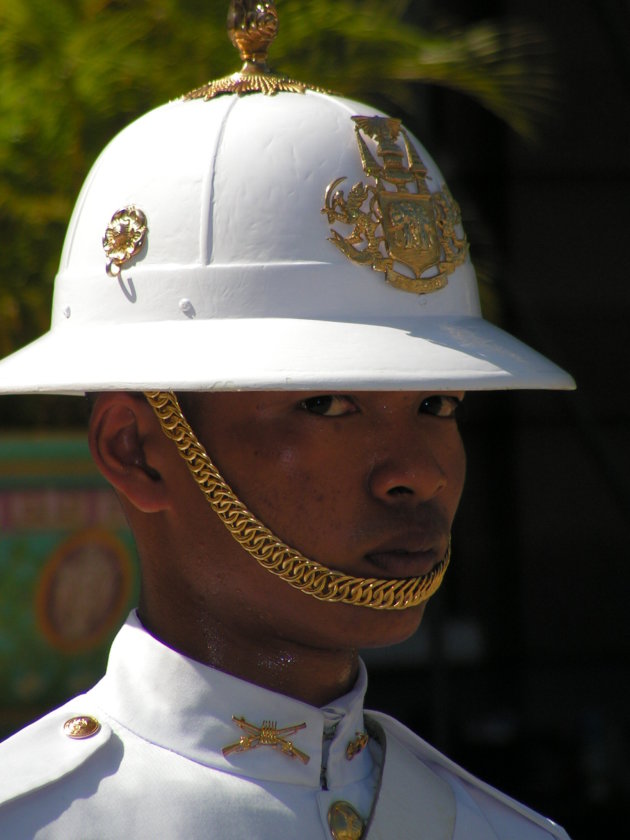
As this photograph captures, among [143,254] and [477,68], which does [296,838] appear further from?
[477,68]

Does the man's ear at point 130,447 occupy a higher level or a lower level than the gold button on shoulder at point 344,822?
higher

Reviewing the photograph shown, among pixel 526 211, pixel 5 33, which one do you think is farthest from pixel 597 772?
pixel 5 33

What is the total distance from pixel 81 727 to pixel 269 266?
2.60 feet

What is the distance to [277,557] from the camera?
7.20ft

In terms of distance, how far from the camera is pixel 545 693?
779 centimetres

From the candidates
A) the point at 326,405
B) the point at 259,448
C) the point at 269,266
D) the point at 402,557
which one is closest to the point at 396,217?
the point at 269,266

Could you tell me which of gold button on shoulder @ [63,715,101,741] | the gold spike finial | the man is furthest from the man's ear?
the gold spike finial

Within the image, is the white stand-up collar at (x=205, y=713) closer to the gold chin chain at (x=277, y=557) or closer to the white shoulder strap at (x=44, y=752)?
the white shoulder strap at (x=44, y=752)

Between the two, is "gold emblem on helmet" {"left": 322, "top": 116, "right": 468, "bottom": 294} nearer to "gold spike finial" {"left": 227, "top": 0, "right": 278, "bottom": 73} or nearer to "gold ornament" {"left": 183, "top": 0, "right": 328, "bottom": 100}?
"gold ornament" {"left": 183, "top": 0, "right": 328, "bottom": 100}

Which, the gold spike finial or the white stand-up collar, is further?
the gold spike finial

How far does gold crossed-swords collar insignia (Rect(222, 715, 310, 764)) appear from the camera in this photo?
2211 mm

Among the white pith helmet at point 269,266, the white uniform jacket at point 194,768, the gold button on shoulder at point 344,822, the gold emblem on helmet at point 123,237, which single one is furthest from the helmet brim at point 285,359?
the gold button on shoulder at point 344,822

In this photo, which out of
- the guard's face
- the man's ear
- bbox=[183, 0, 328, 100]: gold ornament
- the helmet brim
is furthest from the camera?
bbox=[183, 0, 328, 100]: gold ornament

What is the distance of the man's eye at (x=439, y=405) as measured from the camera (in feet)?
7.62
